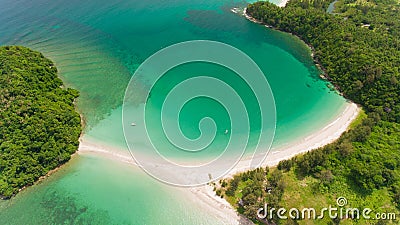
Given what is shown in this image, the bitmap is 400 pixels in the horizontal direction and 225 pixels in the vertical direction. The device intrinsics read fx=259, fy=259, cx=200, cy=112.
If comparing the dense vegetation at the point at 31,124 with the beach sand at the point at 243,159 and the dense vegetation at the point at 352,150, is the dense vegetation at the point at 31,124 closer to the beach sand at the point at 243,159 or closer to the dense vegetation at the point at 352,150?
the beach sand at the point at 243,159

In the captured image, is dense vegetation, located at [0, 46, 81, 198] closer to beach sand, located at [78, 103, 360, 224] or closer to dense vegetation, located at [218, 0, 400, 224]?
beach sand, located at [78, 103, 360, 224]

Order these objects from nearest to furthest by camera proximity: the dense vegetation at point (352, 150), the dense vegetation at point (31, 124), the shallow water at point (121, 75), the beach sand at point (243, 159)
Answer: the dense vegetation at point (352, 150)
the beach sand at point (243, 159)
the shallow water at point (121, 75)
the dense vegetation at point (31, 124)

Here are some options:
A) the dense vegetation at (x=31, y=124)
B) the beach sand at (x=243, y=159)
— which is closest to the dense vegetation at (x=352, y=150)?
the beach sand at (x=243, y=159)

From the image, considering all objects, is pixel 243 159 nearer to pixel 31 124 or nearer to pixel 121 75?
pixel 121 75

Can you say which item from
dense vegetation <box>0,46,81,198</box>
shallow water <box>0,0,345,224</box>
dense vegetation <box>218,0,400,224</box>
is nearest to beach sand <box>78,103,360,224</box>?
shallow water <box>0,0,345,224</box>

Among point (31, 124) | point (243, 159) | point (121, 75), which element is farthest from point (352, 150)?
point (31, 124)
